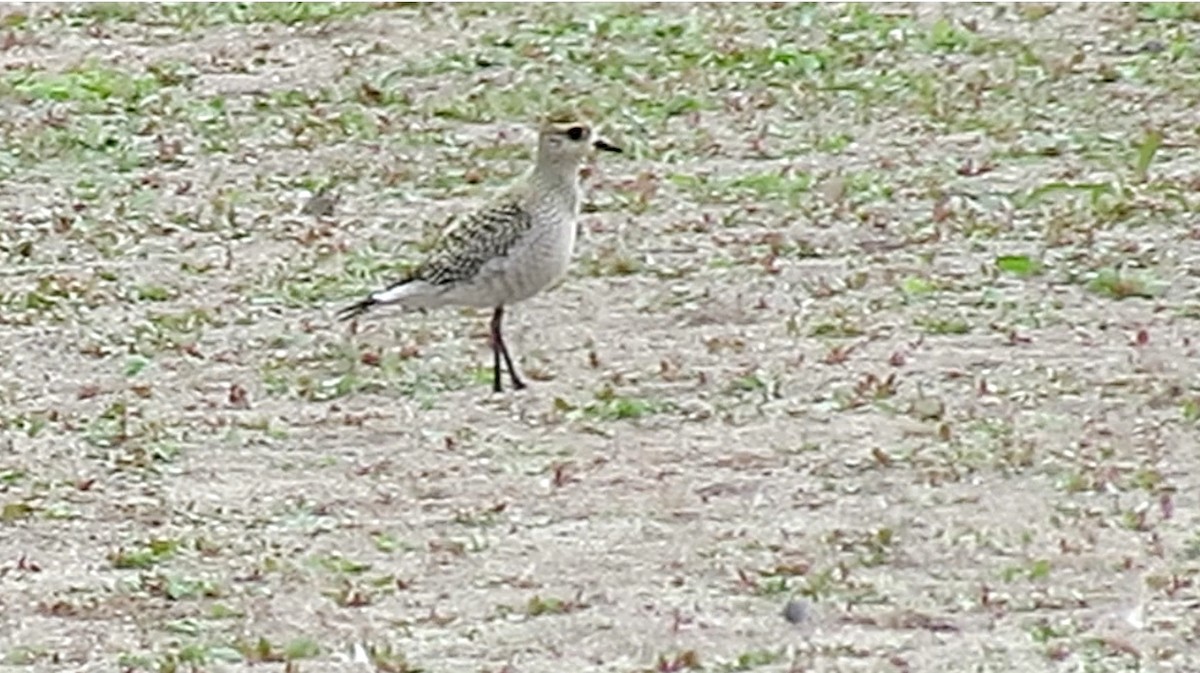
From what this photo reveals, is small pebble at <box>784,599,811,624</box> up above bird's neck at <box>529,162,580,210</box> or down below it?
above

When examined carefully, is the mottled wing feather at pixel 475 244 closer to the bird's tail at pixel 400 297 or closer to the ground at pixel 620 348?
the bird's tail at pixel 400 297

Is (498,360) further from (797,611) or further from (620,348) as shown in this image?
(797,611)

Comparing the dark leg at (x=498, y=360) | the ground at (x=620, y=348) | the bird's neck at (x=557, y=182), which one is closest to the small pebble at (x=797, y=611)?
the ground at (x=620, y=348)

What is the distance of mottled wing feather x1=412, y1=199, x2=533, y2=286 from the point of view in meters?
10.0

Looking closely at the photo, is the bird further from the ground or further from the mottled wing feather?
the ground

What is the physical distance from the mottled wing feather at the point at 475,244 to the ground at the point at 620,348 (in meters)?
0.31

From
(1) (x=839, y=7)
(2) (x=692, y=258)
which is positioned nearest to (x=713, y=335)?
(2) (x=692, y=258)

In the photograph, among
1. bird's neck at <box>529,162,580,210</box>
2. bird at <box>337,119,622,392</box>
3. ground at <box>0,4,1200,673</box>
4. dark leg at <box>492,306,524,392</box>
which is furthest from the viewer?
bird's neck at <box>529,162,580,210</box>

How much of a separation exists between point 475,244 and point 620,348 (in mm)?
612

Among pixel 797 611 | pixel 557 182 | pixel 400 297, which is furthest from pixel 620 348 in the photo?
pixel 797 611

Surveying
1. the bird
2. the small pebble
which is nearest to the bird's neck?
the bird

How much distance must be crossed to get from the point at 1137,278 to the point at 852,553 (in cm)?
295

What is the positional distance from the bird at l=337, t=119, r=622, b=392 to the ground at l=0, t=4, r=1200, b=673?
0.21m

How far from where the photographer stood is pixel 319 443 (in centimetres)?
944
